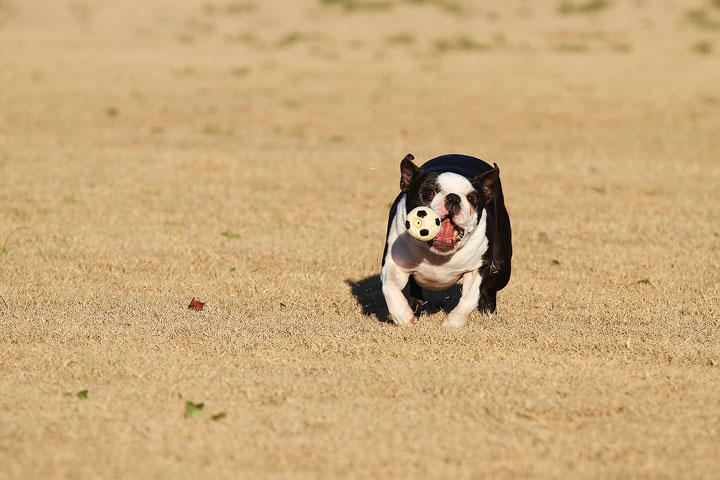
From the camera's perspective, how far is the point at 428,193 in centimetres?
638

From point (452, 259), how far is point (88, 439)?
2777mm

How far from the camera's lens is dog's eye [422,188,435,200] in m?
6.36

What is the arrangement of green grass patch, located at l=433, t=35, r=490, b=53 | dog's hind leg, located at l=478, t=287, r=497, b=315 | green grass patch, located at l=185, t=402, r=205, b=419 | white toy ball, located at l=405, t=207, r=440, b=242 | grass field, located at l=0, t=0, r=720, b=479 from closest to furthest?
grass field, located at l=0, t=0, r=720, b=479
green grass patch, located at l=185, t=402, r=205, b=419
white toy ball, located at l=405, t=207, r=440, b=242
dog's hind leg, located at l=478, t=287, r=497, b=315
green grass patch, located at l=433, t=35, r=490, b=53

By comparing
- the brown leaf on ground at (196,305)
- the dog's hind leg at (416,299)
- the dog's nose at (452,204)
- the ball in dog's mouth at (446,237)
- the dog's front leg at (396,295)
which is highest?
Answer: the dog's nose at (452,204)

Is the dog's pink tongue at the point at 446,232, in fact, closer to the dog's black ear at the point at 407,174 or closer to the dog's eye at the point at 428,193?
the dog's eye at the point at 428,193

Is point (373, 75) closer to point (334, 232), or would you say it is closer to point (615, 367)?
point (334, 232)

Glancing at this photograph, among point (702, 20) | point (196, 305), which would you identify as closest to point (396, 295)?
point (196, 305)

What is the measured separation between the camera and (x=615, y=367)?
5.88m

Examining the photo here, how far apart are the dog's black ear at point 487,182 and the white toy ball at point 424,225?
0.63 metres

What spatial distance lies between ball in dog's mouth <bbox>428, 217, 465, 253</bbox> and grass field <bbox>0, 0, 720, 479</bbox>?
596mm

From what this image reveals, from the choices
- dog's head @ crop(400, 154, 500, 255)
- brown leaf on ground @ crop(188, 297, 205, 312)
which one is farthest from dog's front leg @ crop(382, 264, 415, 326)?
brown leaf on ground @ crop(188, 297, 205, 312)

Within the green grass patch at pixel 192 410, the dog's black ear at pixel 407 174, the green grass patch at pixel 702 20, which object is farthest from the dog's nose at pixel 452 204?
the green grass patch at pixel 702 20

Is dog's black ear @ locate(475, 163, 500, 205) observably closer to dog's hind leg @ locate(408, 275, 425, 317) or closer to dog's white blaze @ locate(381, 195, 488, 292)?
dog's white blaze @ locate(381, 195, 488, 292)

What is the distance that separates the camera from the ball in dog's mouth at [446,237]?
629 cm
